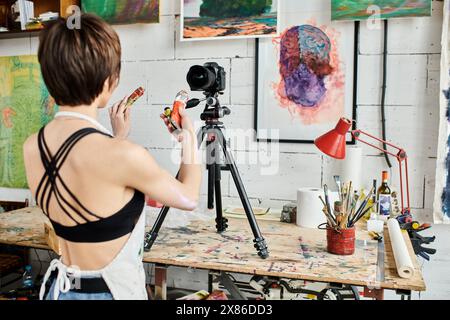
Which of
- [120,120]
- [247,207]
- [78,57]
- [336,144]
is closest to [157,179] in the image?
[78,57]

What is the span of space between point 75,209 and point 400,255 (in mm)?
1029

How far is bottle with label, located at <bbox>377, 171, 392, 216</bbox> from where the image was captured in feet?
6.59

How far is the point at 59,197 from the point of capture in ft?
3.16

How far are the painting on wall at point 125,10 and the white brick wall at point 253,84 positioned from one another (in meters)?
0.05

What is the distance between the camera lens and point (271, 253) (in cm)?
155

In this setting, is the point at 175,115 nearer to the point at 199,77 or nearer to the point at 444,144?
the point at 199,77

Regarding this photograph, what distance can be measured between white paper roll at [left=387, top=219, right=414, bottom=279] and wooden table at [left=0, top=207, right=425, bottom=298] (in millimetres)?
21

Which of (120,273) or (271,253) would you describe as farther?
(271,253)

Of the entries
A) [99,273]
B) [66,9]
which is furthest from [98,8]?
[99,273]

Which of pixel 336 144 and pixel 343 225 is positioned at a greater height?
pixel 336 144

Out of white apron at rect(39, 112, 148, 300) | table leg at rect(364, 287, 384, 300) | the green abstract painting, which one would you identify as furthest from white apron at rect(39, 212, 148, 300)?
the green abstract painting

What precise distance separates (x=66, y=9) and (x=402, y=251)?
2.26 metres

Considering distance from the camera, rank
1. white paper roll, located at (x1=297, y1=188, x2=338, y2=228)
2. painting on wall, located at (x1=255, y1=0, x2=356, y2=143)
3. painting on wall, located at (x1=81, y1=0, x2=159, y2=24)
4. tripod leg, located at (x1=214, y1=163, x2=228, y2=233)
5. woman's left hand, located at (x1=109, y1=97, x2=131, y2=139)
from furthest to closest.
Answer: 1. painting on wall, located at (x1=81, y1=0, x2=159, y2=24)
2. painting on wall, located at (x1=255, y1=0, x2=356, y2=143)
3. white paper roll, located at (x1=297, y1=188, x2=338, y2=228)
4. tripod leg, located at (x1=214, y1=163, x2=228, y2=233)
5. woman's left hand, located at (x1=109, y1=97, x2=131, y2=139)

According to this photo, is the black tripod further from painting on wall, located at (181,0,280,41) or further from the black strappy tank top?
painting on wall, located at (181,0,280,41)
